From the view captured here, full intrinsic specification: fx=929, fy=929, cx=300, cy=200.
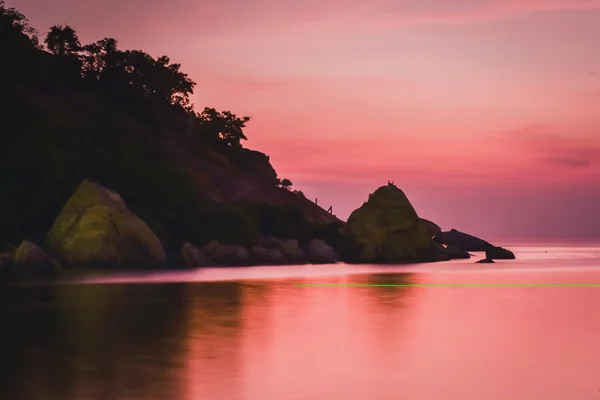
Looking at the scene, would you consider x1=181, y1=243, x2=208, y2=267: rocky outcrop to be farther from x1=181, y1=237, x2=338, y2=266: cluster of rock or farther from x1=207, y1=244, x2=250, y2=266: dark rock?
x1=207, y1=244, x2=250, y2=266: dark rock

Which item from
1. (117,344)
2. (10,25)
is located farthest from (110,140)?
(117,344)

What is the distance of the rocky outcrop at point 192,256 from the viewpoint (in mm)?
88131

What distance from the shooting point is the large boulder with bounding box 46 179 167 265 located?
76000mm

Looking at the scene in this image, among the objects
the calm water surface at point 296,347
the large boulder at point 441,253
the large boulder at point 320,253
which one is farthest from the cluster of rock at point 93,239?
the large boulder at point 441,253

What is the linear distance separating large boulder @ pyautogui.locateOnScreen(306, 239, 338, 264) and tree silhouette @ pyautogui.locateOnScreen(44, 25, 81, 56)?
66767 mm

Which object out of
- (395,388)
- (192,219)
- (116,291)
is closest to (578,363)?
(395,388)

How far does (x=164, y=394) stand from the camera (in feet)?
47.2

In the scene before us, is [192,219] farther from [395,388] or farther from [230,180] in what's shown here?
[395,388]

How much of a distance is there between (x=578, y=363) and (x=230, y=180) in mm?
150695

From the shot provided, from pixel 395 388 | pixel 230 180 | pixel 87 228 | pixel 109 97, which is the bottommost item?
pixel 395 388

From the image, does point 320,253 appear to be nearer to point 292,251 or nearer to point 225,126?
point 292,251

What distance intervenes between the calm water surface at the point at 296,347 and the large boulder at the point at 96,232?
35760 millimetres

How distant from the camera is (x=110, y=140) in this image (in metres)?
126

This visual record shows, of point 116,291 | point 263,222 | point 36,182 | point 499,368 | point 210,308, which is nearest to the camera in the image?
point 499,368
